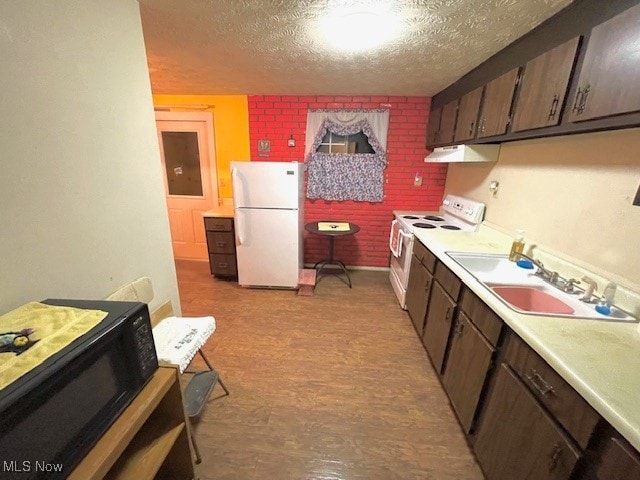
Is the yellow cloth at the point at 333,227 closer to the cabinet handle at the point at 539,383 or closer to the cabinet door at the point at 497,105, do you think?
the cabinet door at the point at 497,105

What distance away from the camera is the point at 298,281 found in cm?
318

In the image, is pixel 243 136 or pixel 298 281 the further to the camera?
pixel 243 136

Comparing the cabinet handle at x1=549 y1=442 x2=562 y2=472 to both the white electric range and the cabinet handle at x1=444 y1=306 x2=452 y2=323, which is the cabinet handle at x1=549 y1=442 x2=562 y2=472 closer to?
the cabinet handle at x1=444 y1=306 x2=452 y2=323

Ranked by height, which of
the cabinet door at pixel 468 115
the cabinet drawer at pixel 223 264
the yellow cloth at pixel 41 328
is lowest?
the cabinet drawer at pixel 223 264

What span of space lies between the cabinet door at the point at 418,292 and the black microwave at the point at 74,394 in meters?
1.93

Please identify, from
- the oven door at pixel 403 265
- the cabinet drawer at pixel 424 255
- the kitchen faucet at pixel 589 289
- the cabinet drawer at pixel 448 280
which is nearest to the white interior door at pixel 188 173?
the oven door at pixel 403 265

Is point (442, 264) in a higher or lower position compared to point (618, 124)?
lower

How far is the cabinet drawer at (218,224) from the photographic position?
320cm

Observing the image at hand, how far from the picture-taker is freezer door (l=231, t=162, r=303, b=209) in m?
2.80

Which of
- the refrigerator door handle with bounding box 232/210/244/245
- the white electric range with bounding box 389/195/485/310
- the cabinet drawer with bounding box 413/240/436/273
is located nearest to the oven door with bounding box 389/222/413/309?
the white electric range with bounding box 389/195/485/310

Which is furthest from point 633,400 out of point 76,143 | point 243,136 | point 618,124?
point 243,136

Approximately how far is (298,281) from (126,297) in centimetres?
199

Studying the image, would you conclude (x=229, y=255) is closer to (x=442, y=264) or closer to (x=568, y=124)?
(x=442, y=264)

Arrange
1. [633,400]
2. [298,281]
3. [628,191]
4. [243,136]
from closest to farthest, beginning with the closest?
[633,400] < [628,191] < [298,281] < [243,136]
